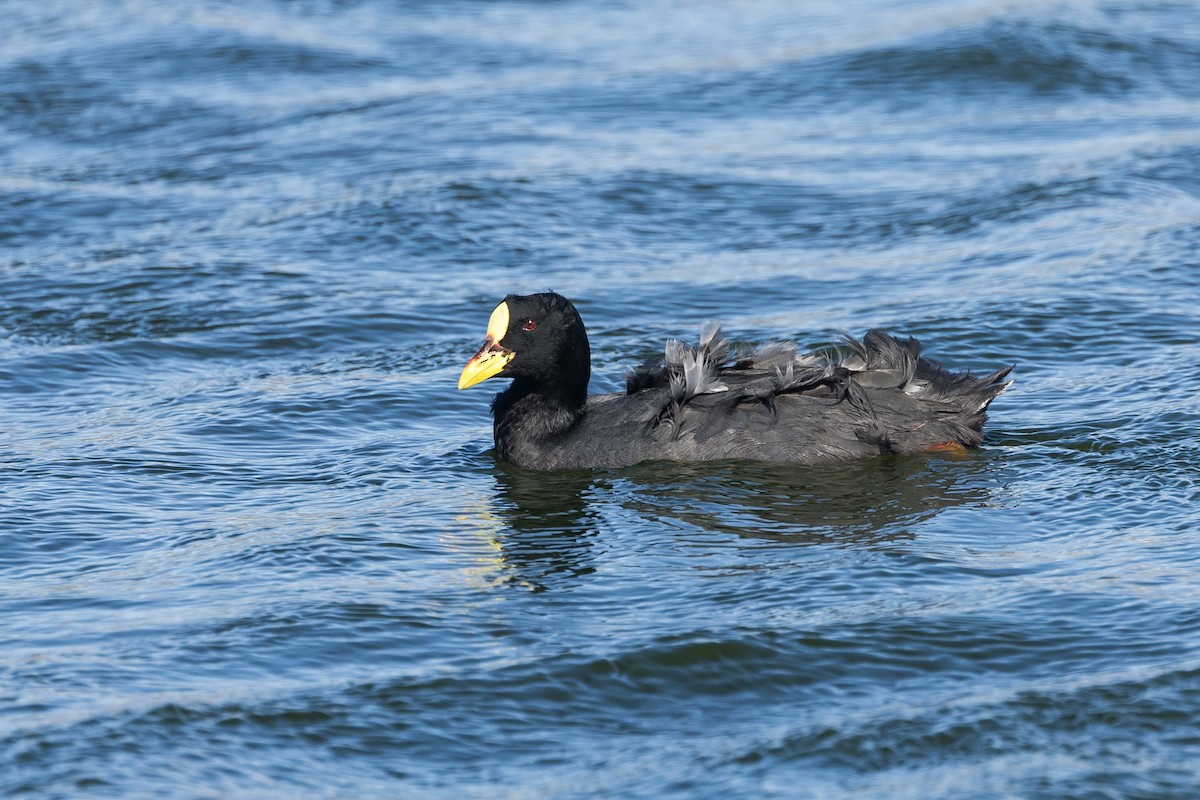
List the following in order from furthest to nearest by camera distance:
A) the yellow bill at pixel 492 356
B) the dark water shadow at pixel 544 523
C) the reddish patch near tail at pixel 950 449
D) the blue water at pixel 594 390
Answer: the yellow bill at pixel 492 356
the reddish patch near tail at pixel 950 449
the dark water shadow at pixel 544 523
the blue water at pixel 594 390

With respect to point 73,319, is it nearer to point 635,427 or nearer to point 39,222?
point 39,222

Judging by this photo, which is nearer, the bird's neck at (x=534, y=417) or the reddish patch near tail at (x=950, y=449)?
the reddish patch near tail at (x=950, y=449)

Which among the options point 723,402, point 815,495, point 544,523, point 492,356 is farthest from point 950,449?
point 492,356

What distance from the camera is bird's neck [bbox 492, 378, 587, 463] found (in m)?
9.20

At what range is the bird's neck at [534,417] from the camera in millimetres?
9195

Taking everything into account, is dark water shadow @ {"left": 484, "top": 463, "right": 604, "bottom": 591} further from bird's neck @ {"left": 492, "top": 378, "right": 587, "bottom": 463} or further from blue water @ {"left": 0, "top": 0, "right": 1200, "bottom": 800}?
bird's neck @ {"left": 492, "top": 378, "right": 587, "bottom": 463}

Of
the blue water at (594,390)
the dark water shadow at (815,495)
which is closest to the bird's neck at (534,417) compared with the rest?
the blue water at (594,390)

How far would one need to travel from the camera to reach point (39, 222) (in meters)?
14.4

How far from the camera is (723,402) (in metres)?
8.75

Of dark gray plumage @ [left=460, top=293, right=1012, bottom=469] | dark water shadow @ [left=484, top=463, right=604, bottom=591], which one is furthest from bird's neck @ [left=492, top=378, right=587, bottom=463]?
dark water shadow @ [left=484, top=463, right=604, bottom=591]

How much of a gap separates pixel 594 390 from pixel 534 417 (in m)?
1.48

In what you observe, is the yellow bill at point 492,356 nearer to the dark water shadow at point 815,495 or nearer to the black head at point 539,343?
the black head at point 539,343

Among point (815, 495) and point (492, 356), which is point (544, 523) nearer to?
point (492, 356)

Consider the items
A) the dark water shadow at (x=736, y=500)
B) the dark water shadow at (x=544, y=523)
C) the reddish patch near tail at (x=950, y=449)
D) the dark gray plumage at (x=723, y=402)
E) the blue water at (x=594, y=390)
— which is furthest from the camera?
the reddish patch near tail at (x=950, y=449)
